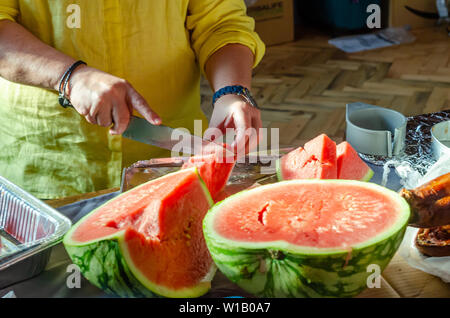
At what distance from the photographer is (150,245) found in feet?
2.42

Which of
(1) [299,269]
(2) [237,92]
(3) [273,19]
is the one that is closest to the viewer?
(1) [299,269]

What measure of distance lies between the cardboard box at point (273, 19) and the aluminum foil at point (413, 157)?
7.79 ft

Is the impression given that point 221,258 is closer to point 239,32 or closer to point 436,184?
point 436,184

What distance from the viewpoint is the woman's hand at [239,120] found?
1023 mm

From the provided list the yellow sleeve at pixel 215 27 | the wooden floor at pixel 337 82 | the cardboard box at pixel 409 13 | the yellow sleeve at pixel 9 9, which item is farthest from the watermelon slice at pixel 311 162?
the cardboard box at pixel 409 13

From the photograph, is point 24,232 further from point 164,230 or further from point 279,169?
point 279,169

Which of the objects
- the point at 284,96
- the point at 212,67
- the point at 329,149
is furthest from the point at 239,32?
the point at 284,96

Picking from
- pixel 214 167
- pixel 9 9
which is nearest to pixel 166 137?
pixel 214 167

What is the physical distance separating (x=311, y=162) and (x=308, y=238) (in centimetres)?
30

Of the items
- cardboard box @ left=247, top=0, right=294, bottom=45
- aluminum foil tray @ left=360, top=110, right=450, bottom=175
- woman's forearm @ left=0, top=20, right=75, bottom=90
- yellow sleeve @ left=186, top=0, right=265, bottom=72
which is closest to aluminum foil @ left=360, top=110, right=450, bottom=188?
aluminum foil tray @ left=360, top=110, right=450, bottom=175

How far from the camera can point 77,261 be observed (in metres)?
0.75

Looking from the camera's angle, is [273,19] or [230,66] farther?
[273,19]

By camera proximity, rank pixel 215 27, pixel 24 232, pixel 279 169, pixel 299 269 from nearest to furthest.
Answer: pixel 299 269 < pixel 24 232 < pixel 279 169 < pixel 215 27

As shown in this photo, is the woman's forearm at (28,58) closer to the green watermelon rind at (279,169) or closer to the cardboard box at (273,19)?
the green watermelon rind at (279,169)
